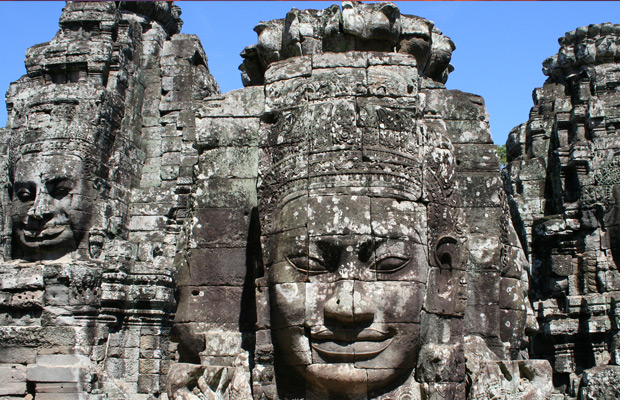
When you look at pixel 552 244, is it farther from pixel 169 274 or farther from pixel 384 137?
pixel 384 137

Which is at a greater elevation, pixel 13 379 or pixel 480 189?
pixel 480 189

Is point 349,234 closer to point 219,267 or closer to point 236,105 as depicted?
point 219,267

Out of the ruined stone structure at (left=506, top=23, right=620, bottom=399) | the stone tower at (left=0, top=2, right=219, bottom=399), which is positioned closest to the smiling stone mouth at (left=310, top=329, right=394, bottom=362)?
the stone tower at (left=0, top=2, right=219, bottom=399)

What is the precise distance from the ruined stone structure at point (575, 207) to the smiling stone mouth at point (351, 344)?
801 cm

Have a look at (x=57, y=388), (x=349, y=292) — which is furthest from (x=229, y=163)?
(x=57, y=388)

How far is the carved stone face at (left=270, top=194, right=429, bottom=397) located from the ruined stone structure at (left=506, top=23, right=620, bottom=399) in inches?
311

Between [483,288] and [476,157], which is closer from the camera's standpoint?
[483,288]

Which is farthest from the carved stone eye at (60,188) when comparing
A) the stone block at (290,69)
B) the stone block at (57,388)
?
the stone block at (290,69)

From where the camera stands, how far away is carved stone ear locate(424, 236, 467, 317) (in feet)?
19.0

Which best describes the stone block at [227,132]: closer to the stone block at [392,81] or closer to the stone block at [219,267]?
the stone block at [219,267]

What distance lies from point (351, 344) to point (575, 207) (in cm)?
997

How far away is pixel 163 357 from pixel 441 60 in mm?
7843

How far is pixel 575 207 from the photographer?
14047 mm

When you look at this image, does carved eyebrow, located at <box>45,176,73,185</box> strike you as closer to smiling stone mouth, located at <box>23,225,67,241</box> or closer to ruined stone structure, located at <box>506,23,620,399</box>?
smiling stone mouth, located at <box>23,225,67,241</box>
